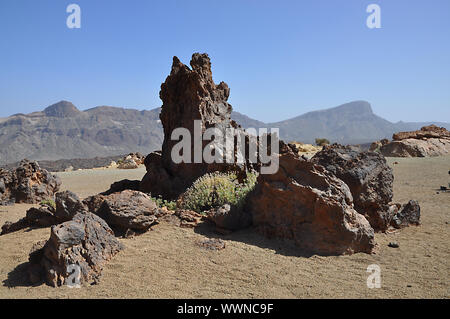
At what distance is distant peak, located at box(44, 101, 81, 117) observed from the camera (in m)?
156

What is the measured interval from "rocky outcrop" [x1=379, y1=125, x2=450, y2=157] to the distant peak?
486 feet

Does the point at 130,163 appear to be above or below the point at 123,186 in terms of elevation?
above

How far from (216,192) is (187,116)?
260 cm

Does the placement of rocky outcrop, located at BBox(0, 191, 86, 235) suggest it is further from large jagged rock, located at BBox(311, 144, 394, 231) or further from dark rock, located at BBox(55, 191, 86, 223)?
large jagged rock, located at BBox(311, 144, 394, 231)

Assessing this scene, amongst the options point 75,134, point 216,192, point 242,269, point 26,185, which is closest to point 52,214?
point 216,192

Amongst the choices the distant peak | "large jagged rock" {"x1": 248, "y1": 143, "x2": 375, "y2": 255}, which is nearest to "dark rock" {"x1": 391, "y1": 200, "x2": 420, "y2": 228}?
"large jagged rock" {"x1": 248, "y1": 143, "x2": 375, "y2": 255}

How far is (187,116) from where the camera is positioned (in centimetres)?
968

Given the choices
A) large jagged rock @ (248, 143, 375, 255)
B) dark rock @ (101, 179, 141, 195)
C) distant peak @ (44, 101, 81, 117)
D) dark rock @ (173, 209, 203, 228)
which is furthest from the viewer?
distant peak @ (44, 101, 81, 117)

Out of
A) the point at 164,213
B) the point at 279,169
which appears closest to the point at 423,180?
the point at 279,169

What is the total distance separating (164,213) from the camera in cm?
737

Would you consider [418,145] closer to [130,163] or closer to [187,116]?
[130,163]

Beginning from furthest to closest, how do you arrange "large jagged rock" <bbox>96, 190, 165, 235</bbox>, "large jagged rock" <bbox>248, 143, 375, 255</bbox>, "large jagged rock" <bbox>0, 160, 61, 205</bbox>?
"large jagged rock" <bbox>0, 160, 61, 205</bbox>
"large jagged rock" <bbox>96, 190, 165, 235</bbox>
"large jagged rock" <bbox>248, 143, 375, 255</bbox>
